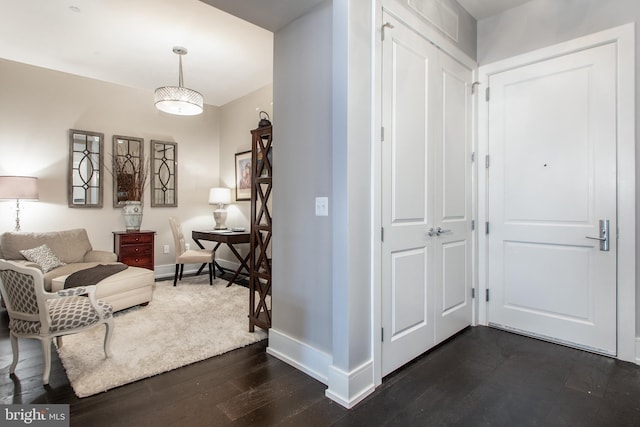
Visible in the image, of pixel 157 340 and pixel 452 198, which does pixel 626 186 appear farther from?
pixel 157 340

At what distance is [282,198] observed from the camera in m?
2.42

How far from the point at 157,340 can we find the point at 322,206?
1846 millimetres

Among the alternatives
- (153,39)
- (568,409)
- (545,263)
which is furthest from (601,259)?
(153,39)

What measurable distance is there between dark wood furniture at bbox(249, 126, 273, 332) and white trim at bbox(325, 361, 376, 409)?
0.91 m

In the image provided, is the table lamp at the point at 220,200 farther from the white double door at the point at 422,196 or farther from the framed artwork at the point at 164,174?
the white double door at the point at 422,196

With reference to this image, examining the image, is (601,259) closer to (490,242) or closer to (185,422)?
(490,242)

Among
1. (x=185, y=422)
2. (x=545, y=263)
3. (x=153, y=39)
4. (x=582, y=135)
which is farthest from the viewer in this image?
(x=153, y=39)

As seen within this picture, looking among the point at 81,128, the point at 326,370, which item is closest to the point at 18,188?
the point at 81,128

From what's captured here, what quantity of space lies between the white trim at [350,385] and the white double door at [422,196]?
0.64ft

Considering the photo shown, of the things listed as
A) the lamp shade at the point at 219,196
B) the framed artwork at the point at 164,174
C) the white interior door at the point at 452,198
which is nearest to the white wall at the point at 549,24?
the white interior door at the point at 452,198

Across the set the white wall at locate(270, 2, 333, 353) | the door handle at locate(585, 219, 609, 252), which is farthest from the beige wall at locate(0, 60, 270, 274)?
the door handle at locate(585, 219, 609, 252)

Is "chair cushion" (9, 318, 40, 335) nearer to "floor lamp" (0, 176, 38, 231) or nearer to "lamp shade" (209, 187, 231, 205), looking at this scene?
"floor lamp" (0, 176, 38, 231)

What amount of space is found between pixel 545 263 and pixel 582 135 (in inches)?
41.7

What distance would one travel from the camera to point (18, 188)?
362 centimetres
